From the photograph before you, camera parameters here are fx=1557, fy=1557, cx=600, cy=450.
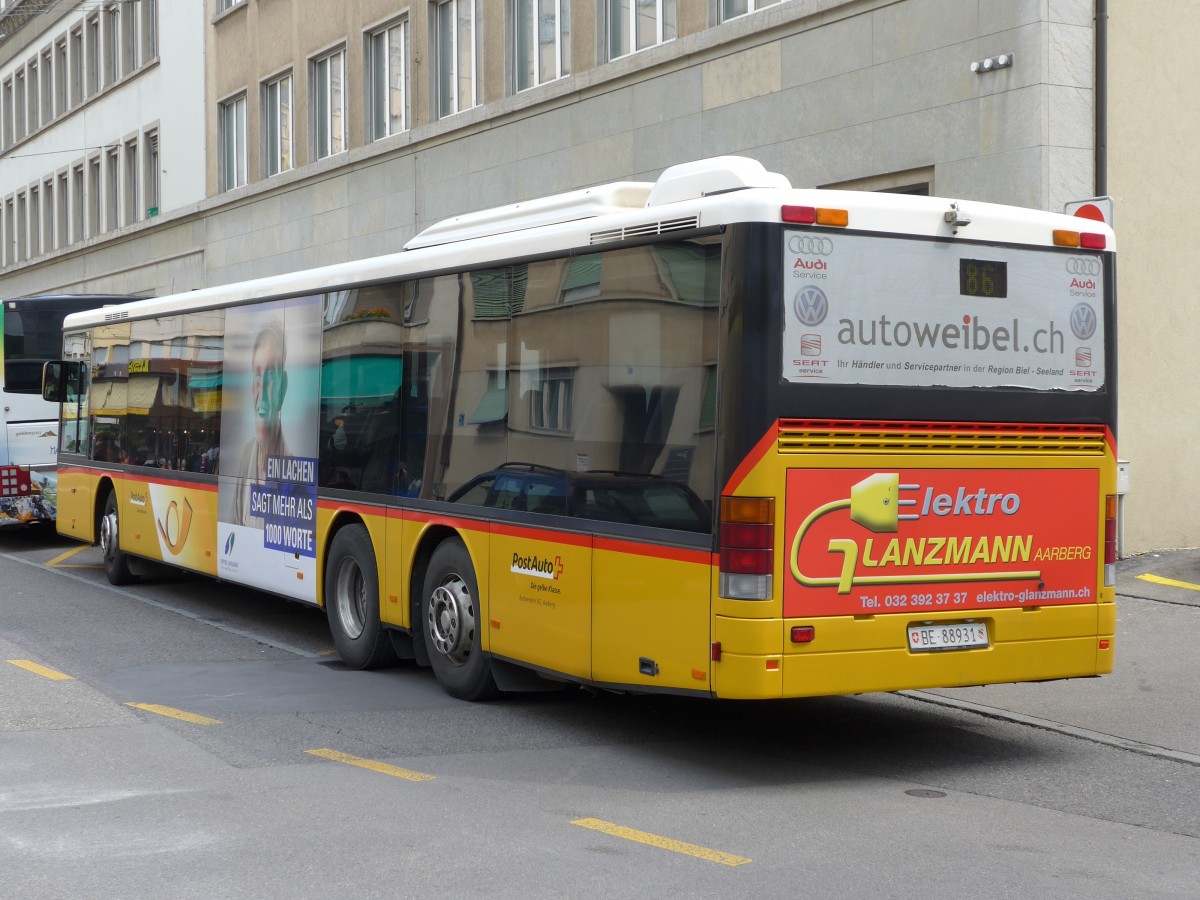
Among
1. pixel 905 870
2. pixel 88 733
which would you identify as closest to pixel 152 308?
pixel 88 733

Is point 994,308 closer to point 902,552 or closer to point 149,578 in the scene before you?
point 902,552

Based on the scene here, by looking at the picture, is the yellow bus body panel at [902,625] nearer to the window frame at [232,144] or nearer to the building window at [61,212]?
the window frame at [232,144]

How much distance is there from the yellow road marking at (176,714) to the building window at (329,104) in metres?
19.8

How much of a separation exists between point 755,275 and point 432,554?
11.7ft

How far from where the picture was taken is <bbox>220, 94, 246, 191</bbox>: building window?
3256 centimetres

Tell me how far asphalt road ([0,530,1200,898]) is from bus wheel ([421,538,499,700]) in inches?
6.3

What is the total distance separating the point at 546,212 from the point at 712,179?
1.52 meters

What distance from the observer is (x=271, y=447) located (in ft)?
40.1

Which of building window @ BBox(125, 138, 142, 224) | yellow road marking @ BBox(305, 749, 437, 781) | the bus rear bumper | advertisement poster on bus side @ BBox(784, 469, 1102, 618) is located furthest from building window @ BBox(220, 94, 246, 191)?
the bus rear bumper

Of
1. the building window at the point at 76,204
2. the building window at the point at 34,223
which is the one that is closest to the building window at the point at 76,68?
the building window at the point at 76,204

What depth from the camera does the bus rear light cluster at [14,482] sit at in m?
19.6

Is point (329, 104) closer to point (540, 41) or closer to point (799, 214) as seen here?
point (540, 41)

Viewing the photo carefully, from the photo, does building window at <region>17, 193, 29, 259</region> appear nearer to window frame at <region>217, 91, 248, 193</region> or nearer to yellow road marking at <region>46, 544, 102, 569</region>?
window frame at <region>217, 91, 248, 193</region>

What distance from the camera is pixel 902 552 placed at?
25.0ft
